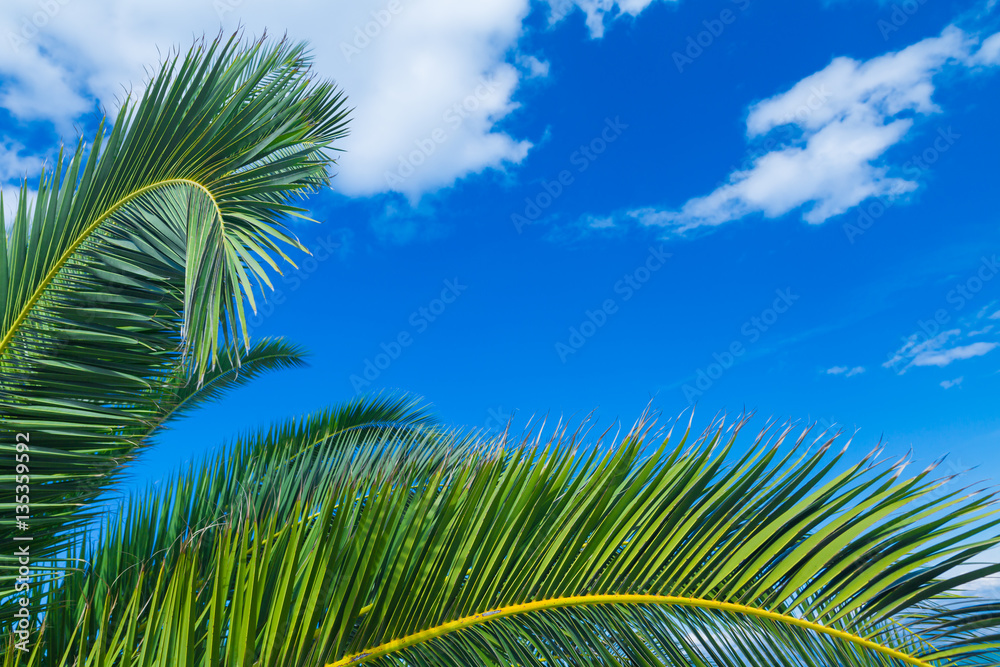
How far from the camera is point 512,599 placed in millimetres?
1598

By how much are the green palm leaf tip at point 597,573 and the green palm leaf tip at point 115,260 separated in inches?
43.9

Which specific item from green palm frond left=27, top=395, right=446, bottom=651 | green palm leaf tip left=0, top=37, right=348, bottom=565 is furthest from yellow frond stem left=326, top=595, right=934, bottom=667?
green palm leaf tip left=0, top=37, right=348, bottom=565

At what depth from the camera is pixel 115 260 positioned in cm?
246

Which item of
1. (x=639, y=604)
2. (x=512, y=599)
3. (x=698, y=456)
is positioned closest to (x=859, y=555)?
(x=698, y=456)

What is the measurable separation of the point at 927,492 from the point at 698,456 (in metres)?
0.53

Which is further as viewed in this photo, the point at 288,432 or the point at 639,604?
the point at 288,432

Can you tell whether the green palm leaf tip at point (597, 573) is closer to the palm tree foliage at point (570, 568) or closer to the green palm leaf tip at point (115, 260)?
the palm tree foliage at point (570, 568)

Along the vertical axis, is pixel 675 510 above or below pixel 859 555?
above

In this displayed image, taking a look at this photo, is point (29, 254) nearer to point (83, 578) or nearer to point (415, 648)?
point (83, 578)

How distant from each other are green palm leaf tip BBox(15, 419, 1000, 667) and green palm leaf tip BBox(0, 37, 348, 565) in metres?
1.12

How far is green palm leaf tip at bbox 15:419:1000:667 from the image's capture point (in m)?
1.40

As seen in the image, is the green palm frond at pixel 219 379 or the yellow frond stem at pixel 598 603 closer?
the yellow frond stem at pixel 598 603

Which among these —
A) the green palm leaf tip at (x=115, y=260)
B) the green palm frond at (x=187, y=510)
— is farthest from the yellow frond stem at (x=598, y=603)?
the green palm leaf tip at (x=115, y=260)

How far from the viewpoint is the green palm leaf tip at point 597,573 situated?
1401mm
